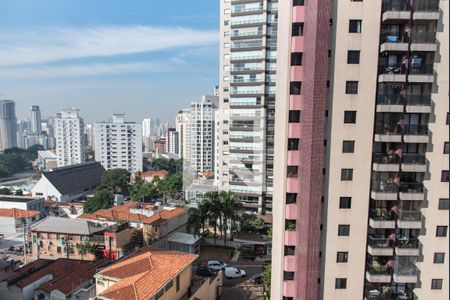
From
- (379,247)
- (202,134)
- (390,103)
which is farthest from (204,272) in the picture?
(202,134)

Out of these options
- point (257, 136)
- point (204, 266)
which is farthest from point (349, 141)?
point (257, 136)

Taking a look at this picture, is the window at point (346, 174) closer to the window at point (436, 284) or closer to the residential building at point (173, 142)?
the window at point (436, 284)

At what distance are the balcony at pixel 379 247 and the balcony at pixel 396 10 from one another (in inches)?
458

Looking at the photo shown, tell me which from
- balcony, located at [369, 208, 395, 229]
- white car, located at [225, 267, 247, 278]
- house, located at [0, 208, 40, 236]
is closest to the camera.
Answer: balcony, located at [369, 208, 395, 229]

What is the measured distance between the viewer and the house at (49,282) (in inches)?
968

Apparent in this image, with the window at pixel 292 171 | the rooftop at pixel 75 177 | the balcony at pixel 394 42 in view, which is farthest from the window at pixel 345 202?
the rooftop at pixel 75 177

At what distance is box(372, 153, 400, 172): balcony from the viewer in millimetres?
15812

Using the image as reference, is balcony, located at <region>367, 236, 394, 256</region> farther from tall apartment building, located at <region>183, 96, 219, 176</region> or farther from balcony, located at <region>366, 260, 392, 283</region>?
tall apartment building, located at <region>183, 96, 219, 176</region>

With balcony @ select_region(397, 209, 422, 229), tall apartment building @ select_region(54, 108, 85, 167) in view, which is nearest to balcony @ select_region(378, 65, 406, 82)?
balcony @ select_region(397, 209, 422, 229)

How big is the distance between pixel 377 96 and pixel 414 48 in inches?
111

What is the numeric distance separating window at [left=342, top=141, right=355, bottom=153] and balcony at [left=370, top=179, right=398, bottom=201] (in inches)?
87.4

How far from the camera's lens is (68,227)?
37281 mm

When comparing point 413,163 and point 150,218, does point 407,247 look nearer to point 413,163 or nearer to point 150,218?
point 413,163

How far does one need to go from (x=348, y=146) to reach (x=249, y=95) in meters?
31.0
